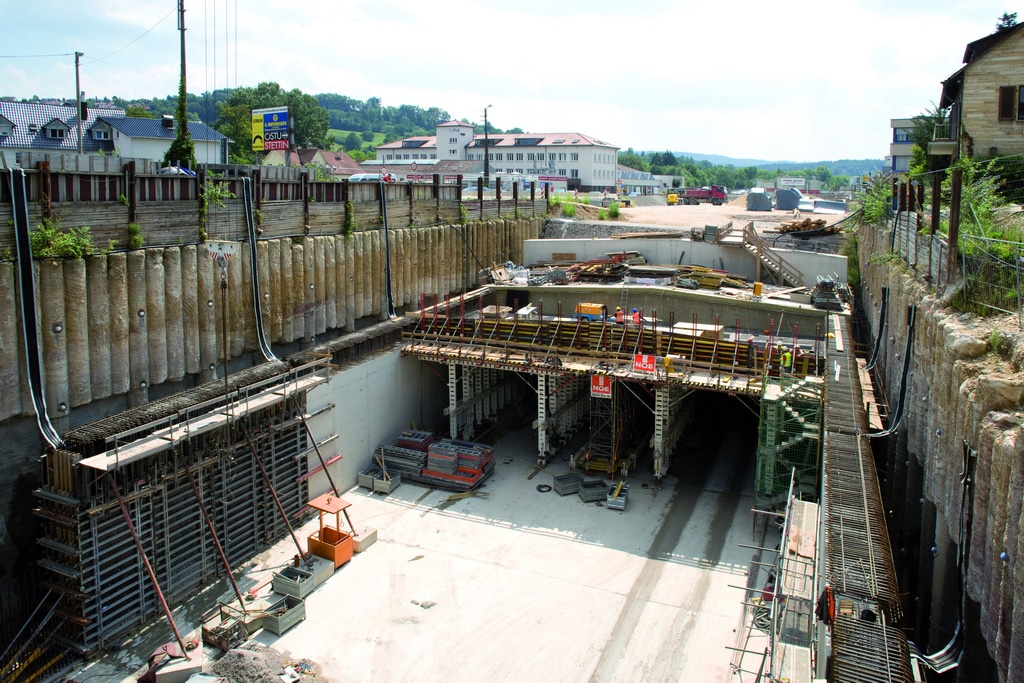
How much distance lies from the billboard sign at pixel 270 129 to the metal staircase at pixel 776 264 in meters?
21.3

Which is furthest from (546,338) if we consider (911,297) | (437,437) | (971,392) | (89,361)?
(971,392)

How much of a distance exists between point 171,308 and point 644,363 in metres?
12.7

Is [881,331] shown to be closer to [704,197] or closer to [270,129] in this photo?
[270,129]

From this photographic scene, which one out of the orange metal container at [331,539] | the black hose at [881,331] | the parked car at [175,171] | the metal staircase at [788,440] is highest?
the parked car at [175,171]

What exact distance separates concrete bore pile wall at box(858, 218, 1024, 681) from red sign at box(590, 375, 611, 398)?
25.1 feet

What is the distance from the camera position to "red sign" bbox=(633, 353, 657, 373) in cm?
2256

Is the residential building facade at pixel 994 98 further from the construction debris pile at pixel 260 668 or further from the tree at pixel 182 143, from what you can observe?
the tree at pixel 182 143

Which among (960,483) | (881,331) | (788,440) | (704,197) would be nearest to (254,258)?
(788,440)

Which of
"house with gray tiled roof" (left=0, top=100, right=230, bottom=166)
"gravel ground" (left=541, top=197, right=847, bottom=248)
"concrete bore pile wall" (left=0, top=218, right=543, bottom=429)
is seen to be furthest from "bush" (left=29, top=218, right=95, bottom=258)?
"house with gray tiled roof" (left=0, top=100, right=230, bottom=166)

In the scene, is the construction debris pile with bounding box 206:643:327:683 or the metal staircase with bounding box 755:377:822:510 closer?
the construction debris pile with bounding box 206:643:327:683

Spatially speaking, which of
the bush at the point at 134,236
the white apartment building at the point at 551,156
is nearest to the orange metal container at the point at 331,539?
the bush at the point at 134,236

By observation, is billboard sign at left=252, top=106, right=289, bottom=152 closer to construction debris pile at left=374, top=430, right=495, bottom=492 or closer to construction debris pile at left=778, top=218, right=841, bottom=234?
construction debris pile at left=374, top=430, right=495, bottom=492

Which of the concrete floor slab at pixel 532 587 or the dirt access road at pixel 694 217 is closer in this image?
the concrete floor slab at pixel 532 587

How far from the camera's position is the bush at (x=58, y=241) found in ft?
52.9
